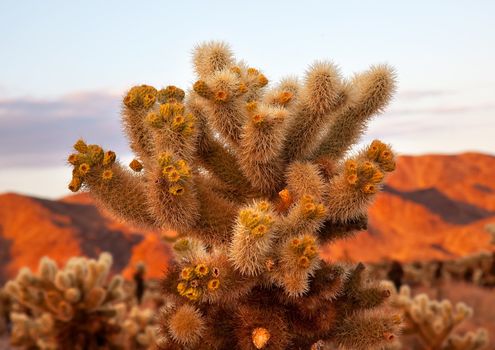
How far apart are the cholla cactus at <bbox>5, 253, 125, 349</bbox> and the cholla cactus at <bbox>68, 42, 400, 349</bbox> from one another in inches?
169

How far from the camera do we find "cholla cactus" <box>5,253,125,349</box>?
8.40 m

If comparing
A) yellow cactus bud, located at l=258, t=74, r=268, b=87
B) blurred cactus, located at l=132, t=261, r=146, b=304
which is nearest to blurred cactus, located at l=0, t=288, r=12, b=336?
blurred cactus, located at l=132, t=261, r=146, b=304

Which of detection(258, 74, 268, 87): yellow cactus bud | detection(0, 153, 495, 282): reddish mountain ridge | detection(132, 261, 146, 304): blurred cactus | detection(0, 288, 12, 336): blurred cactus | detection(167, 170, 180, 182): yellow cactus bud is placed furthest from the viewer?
detection(0, 153, 495, 282): reddish mountain ridge

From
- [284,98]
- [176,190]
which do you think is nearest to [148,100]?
[176,190]

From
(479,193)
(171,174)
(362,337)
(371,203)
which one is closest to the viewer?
(171,174)

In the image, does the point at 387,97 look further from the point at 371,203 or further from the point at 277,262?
the point at 277,262

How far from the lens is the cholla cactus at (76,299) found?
27.6 feet

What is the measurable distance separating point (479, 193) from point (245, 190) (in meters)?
33.6

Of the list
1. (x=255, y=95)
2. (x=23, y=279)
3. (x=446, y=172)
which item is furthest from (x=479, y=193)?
(x=255, y=95)

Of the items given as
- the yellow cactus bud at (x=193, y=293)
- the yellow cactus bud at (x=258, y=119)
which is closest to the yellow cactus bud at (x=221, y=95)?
the yellow cactus bud at (x=258, y=119)

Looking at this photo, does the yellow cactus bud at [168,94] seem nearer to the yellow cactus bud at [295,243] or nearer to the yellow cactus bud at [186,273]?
the yellow cactus bud at [186,273]

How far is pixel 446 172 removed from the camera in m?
36.9

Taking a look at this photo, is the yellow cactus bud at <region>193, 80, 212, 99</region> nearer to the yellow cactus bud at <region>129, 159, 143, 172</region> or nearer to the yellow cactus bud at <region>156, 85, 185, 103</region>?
the yellow cactus bud at <region>156, 85, 185, 103</region>

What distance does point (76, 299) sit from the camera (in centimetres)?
836
